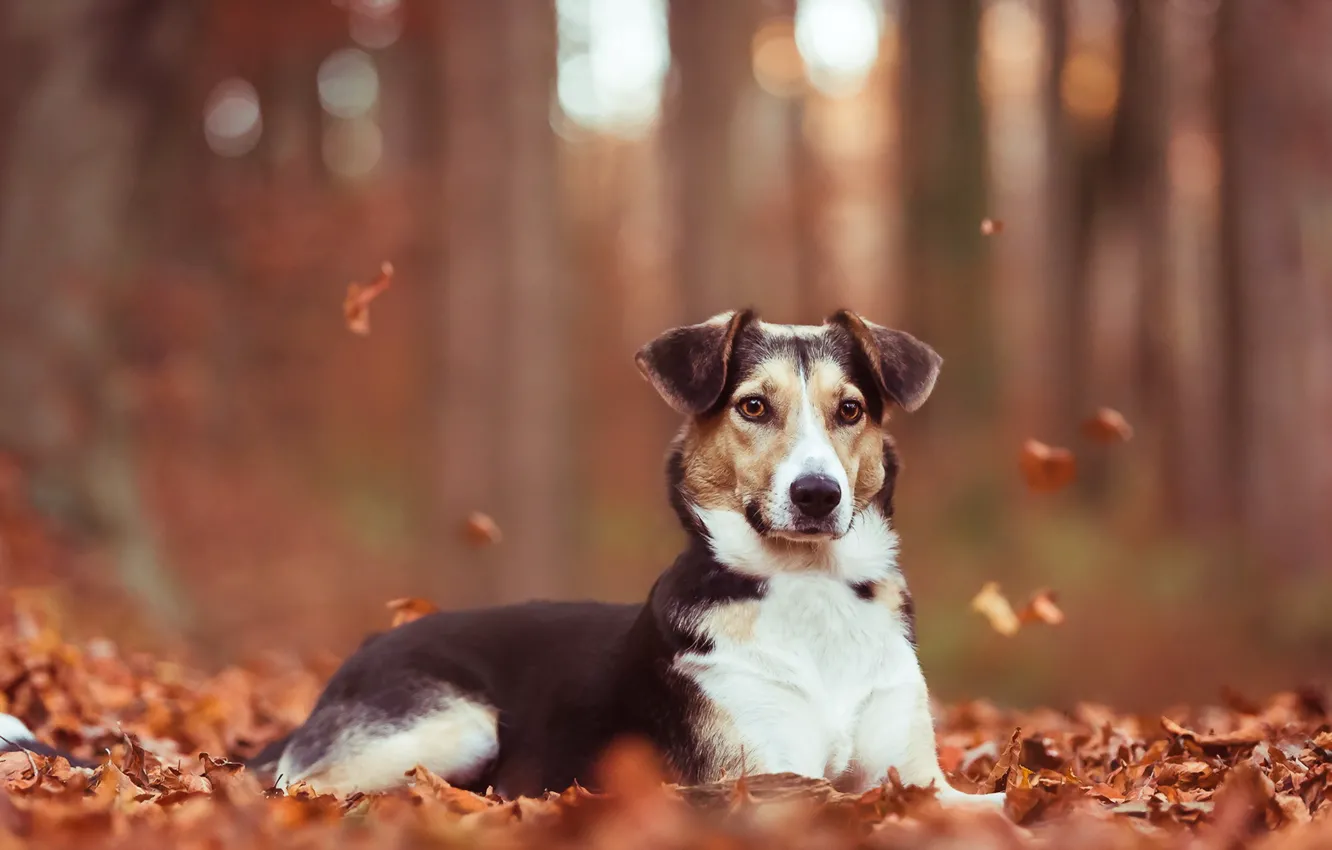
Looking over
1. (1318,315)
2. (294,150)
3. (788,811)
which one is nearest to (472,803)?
(788,811)

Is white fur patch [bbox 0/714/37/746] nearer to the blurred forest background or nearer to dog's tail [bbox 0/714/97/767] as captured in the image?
dog's tail [bbox 0/714/97/767]

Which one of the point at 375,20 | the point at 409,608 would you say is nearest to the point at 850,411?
the point at 409,608

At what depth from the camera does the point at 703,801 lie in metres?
4.33

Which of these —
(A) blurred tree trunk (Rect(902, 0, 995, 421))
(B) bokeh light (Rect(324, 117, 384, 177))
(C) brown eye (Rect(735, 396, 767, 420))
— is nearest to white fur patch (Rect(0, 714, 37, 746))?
(C) brown eye (Rect(735, 396, 767, 420))

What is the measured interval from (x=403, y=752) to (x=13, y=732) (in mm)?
1487

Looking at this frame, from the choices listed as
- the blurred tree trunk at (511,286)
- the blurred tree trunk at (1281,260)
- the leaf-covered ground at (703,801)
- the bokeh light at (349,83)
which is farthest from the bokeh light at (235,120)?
the leaf-covered ground at (703,801)

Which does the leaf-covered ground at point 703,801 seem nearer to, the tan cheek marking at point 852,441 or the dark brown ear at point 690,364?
the tan cheek marking at point 852,441

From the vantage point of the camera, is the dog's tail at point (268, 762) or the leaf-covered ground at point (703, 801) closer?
the leaf-covered ground at point (703, 801)

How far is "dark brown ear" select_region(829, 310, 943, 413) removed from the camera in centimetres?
525

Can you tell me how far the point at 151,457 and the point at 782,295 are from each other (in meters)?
14.8

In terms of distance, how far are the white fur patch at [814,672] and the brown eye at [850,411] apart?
1.15 feet

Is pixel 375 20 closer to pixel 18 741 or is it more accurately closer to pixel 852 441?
pixel 18 741

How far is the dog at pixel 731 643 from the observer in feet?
15.7

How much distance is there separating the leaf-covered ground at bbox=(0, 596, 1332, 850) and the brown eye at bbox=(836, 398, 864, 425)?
1309 millimetres
